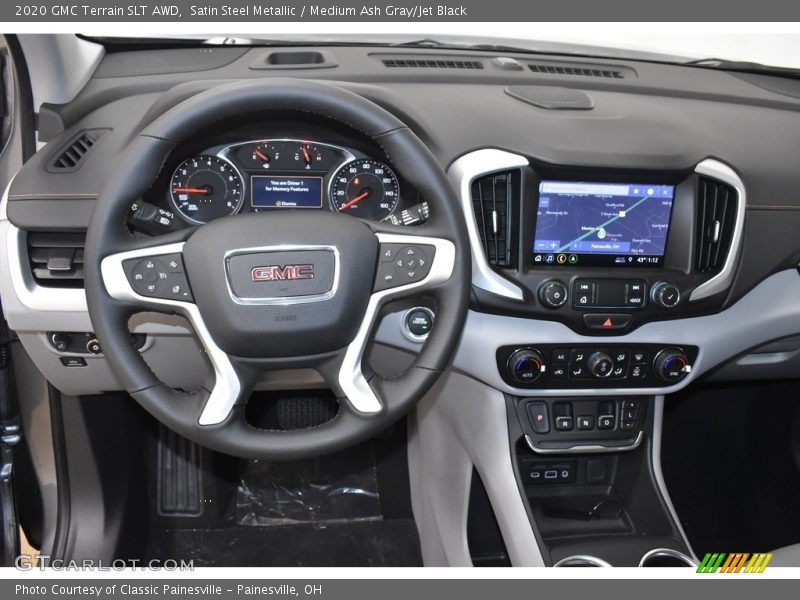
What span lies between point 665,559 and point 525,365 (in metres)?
0.49

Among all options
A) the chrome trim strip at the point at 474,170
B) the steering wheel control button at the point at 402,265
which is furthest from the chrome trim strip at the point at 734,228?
the steering wheel control button at the point at 402,265

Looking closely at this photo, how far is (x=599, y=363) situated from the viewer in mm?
1429

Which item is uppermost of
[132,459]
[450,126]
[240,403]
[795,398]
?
[450,126]

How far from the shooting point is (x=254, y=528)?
2.06 m

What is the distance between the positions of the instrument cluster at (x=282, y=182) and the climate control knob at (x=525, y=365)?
0.39 m

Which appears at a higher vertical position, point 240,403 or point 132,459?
point 240,403

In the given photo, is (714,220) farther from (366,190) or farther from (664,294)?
(366,190)

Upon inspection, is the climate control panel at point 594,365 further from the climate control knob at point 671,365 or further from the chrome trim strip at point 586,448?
the chrome trim strip at point 586,448

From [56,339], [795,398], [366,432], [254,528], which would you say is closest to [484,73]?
[366,432]

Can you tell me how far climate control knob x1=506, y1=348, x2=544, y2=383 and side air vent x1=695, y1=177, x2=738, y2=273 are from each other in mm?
377

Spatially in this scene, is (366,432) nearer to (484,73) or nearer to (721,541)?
(484,73)

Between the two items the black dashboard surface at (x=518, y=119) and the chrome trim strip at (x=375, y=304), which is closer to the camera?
the chrome trim strip at (x=375, y=304)

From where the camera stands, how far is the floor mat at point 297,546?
1.98 meters

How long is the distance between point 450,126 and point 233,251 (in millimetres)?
495
